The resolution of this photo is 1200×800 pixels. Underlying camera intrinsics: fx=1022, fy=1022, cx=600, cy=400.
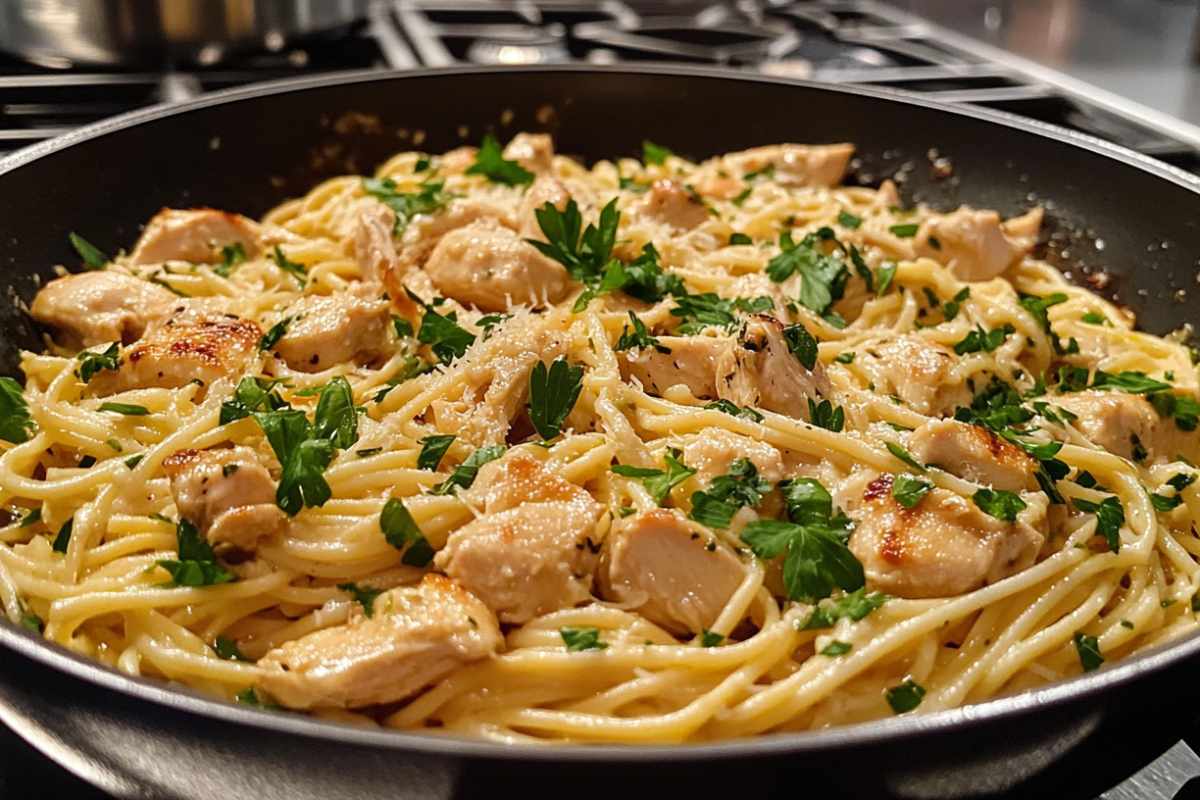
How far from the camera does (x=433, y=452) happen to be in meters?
2.32

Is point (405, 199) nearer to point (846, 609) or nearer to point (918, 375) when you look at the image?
point (918, 375)

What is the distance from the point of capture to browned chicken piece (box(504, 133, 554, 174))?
12.2ft

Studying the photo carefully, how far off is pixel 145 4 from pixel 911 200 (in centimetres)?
343

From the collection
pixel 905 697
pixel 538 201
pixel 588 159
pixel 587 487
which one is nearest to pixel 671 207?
pixel 538 201

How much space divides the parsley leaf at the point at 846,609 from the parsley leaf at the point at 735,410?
53 centimetres

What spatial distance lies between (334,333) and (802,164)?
2020 millimetres

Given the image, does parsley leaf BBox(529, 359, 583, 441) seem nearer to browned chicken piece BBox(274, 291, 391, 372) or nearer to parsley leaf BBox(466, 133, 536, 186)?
browned chicken piece BBox(274, 291, 391, 372)

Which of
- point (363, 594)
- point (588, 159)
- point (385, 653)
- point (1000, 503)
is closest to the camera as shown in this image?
point (385, 653)

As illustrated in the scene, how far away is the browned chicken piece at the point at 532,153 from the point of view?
3715mm

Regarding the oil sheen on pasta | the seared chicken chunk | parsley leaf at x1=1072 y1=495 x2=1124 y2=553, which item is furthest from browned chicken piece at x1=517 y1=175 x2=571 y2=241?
parsley leaf at x1=1072 y1=495 x2=1124 y2=553

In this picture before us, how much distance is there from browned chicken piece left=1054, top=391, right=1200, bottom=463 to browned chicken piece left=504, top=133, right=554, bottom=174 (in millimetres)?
Answer: 1960

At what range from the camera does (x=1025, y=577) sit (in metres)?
2.12

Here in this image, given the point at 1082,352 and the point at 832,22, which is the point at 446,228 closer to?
the point at 1082,352

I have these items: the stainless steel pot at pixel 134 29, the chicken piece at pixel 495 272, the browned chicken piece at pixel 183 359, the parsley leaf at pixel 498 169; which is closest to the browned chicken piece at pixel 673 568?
the chicken piece at pixel 495 272
